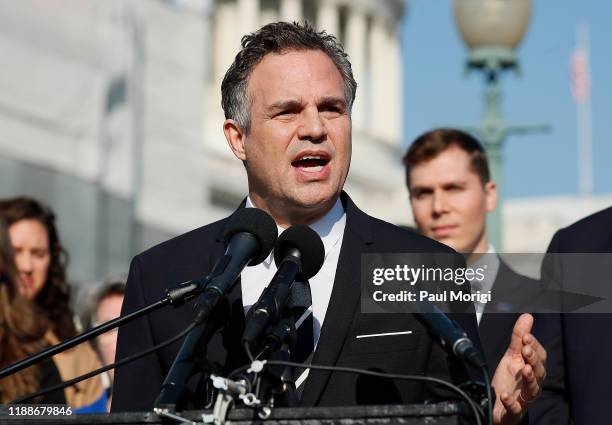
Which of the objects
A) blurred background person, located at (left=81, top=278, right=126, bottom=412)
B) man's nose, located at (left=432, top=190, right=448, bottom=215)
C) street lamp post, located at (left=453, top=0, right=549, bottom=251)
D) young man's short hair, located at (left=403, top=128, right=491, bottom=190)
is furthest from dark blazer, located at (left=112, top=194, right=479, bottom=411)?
street lamp post, located at (left=453, top=0, right=549, bottom=251)

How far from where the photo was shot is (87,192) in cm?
2356

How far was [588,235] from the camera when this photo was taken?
18.6 feet

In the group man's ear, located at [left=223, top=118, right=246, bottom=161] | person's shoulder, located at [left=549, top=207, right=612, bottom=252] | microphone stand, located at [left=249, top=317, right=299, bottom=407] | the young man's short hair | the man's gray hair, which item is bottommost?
microphone stand, located at [left=249, top=317, right=299, bottom=407]

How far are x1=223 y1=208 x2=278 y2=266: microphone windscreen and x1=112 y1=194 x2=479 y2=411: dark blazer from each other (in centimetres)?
33

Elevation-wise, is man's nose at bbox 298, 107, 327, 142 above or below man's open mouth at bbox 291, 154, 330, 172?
above

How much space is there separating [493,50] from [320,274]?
7.63 m

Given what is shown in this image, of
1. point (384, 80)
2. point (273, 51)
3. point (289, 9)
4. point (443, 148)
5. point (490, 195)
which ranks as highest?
point (289, 9)

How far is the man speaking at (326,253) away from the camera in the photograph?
442 cm

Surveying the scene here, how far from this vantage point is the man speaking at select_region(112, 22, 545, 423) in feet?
14.5

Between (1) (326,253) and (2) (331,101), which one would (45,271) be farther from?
(2) (331,101)

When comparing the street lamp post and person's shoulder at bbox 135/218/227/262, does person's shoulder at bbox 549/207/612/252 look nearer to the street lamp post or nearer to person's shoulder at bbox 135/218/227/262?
person's shoulder at bbox 135/218/227/262

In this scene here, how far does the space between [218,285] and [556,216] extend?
49470 mm

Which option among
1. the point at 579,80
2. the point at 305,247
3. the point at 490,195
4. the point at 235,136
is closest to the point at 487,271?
the point at 490,195

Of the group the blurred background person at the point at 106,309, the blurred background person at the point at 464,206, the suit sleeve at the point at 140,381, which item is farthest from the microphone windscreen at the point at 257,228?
the blurred background person at the point at 106,309
